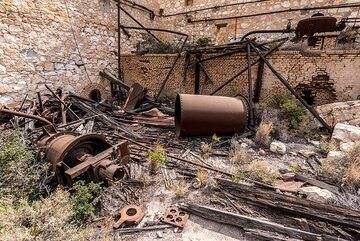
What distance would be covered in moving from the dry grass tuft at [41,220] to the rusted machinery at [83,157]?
0.31m

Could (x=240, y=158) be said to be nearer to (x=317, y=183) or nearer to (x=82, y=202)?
(x=317, y=183)

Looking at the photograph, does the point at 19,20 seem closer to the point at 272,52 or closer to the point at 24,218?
the point at 24,218

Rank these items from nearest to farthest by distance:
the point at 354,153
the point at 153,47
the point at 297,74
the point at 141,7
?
the point at 354,153 < the point at 297,74 < the point at 141,7 < the point at 153,47

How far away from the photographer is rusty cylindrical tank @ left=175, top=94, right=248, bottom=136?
15.7ft

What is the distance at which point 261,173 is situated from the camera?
355 cm

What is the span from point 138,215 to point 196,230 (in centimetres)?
78

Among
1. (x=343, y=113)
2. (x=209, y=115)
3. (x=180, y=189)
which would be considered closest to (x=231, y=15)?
(x=343, y=113)

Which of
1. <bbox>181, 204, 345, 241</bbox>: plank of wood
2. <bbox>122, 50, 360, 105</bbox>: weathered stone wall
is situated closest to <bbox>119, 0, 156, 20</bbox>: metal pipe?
<bbox>122, 50, 360, 105</bbox>: weathered stone wall

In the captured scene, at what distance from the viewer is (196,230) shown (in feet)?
8.65

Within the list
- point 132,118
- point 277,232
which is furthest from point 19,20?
point 277,232

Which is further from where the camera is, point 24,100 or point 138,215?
point 24,100

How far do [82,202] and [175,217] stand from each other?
1.25 meters

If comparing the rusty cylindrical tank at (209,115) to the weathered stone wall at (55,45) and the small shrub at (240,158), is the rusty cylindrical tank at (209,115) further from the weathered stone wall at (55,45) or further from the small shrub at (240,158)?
the weathered stone wall at (55,45)

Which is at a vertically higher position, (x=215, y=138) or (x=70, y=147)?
(x=70, y=147)
